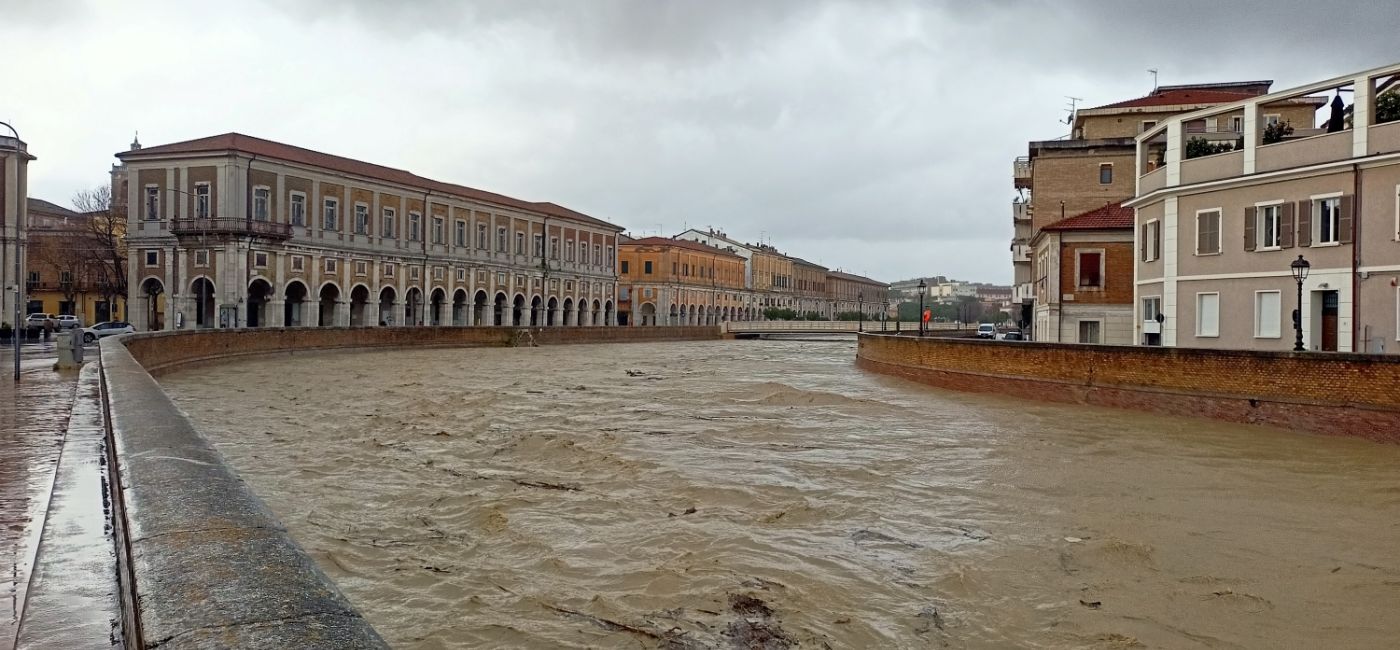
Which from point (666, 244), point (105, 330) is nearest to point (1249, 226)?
point (105, 330)

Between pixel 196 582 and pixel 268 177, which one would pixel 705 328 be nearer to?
pixel 268 177

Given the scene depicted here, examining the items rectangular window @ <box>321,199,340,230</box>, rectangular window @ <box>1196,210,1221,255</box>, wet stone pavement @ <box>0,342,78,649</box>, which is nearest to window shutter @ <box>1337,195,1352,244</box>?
rectangular window @ <box>1196,210,1221,255</box>

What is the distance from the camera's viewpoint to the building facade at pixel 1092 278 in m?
33.1

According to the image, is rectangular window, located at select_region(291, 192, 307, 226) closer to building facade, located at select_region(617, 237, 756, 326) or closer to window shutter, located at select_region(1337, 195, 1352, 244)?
building facade, located at select_region(617, 237, 756, 326)

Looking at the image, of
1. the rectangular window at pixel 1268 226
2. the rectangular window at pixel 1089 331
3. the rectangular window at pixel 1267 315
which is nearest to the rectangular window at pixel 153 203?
the rectangular window at pixel 1089 331

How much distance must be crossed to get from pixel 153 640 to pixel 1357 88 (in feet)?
82.0

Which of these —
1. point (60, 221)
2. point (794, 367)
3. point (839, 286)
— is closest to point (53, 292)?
point (60, 221)

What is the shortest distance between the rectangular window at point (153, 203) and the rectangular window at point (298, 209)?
659cm

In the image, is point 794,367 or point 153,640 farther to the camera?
point 794,367

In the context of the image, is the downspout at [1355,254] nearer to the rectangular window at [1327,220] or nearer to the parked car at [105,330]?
the rectangular window at [1327,220]

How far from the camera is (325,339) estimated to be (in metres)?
38.7

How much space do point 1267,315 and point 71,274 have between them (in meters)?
73.1

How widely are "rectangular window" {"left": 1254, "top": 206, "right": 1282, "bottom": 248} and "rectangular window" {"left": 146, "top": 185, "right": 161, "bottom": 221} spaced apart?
50287mm

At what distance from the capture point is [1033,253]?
41.4m
